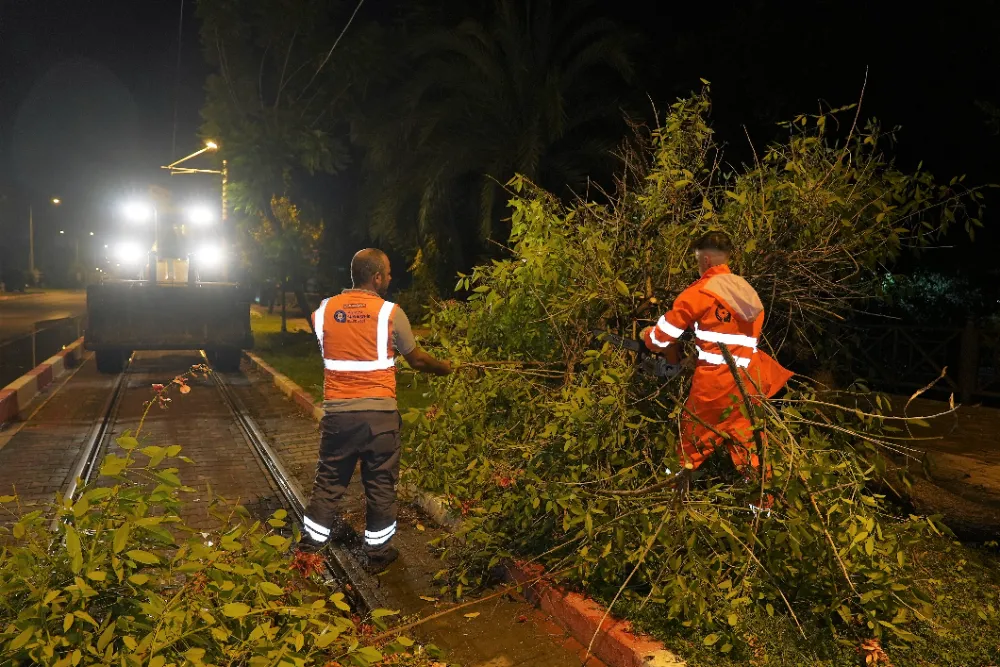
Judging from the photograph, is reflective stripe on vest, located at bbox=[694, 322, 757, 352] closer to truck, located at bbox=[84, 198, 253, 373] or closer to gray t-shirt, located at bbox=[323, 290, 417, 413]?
gray t-shirt, located at bbox=[323, 290, 417, 413]

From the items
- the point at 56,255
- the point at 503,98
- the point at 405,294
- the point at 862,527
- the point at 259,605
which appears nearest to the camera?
the point at 259,605

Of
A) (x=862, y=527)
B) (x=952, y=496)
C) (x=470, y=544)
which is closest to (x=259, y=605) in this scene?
(x=470, y=544)

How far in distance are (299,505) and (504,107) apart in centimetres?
1151

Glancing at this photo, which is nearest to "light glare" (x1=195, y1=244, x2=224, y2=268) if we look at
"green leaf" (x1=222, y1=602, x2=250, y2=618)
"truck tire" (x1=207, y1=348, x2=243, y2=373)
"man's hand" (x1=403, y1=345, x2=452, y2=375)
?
"truck tire" (x1=207, y1=348, x2=243, y2=373)

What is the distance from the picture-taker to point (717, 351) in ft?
13.5

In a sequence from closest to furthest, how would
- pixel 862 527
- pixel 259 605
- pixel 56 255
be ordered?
1. pixel 259 605
2. pixel 862 527
3. pixel 56 255

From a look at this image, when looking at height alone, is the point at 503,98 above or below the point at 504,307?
above

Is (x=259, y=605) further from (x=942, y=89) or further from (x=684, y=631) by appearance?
(x=942, y=89)

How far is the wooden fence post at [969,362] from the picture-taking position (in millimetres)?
11031

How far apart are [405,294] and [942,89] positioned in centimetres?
1596

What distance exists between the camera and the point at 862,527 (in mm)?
3609

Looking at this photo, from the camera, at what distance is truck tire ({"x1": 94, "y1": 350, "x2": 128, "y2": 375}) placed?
13633 millimetres

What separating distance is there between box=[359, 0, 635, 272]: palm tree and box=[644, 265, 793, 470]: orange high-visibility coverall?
1063cm

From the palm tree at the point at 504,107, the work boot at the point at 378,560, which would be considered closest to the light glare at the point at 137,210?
the palm tree at the point at 504,107
